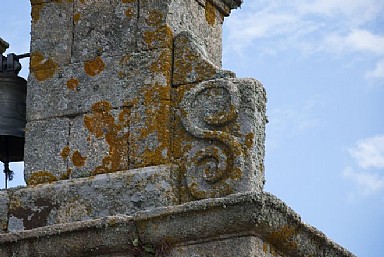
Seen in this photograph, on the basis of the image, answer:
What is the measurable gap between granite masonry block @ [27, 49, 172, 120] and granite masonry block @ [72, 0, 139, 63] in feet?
0.19

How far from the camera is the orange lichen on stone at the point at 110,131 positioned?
731 centimetres

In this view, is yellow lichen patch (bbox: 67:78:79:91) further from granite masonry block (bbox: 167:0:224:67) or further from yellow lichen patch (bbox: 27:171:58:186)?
granite masonry block (bbox: 167:0:224:67)

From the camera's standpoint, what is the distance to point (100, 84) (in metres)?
7.48

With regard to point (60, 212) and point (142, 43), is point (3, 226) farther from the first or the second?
point (142, 43)

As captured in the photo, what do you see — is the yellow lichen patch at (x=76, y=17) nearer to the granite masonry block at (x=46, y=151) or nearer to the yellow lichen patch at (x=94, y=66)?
the yellow lichen patch at (x=94, y=66)

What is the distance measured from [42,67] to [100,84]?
1.40 feet

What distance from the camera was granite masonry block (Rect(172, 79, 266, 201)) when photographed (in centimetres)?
694

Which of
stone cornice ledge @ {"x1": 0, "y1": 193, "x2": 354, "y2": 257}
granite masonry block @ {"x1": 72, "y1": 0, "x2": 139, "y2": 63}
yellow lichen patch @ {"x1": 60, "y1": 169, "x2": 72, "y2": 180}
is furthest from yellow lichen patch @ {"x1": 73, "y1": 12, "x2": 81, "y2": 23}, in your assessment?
stone cornice ledge @ {"x1": 0, "y1": 193, "x2": 354, "y2": 257}

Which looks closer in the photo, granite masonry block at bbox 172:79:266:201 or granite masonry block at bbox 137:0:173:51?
granite masonry block at bbox 172:79:266:201

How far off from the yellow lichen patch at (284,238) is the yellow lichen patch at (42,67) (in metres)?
1.70

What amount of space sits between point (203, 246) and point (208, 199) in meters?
0.24

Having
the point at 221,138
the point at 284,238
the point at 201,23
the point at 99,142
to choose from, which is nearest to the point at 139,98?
the point at 99,142

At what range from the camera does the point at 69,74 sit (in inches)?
300

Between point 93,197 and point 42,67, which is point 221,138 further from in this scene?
point 42,67
